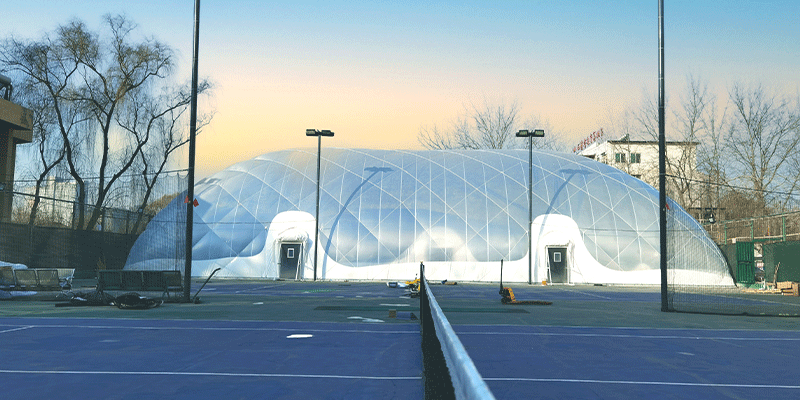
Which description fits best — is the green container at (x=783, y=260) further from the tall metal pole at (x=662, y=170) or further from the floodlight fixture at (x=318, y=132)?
the floodlight fixture at (x=318, y=132)

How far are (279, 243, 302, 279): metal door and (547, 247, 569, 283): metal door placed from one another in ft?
52.2

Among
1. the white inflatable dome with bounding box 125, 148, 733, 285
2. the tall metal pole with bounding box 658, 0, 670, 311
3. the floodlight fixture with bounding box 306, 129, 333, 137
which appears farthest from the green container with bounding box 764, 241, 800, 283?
the floodlight fixture with bounding box 306, 129, 333, 137

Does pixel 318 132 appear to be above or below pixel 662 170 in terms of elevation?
above

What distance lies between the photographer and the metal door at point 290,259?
41.9 m

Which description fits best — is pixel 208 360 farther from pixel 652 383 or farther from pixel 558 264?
pixel 558 264

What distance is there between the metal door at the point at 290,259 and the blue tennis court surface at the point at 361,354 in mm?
23890

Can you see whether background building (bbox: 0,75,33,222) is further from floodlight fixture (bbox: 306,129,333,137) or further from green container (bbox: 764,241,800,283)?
green container (bbox: 764,241,800,283)

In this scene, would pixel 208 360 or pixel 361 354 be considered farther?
pixel 361 354

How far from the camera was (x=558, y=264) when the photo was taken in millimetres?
41719

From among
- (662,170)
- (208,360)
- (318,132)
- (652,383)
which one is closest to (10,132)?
(318,132)

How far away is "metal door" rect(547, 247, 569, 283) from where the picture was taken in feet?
136

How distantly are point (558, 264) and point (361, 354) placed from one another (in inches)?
1311

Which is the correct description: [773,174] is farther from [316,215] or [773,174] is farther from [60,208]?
[60,208]

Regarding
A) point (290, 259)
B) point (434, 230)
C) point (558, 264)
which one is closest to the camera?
point (434, 230)
